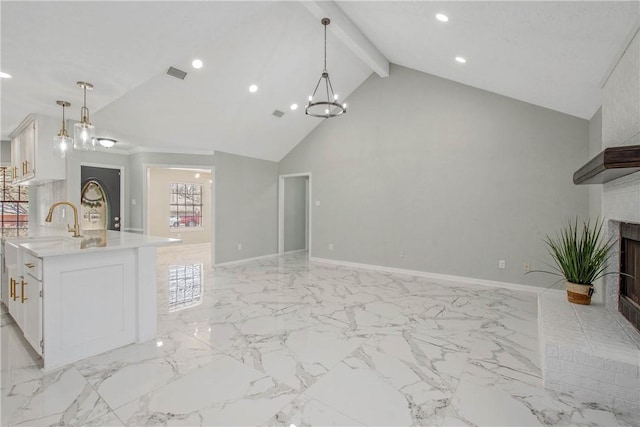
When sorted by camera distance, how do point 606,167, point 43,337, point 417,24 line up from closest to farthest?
1. point 606,167
2. point 43,337
3. point 417,24

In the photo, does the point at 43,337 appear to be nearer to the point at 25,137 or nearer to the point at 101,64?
the point at 101,64

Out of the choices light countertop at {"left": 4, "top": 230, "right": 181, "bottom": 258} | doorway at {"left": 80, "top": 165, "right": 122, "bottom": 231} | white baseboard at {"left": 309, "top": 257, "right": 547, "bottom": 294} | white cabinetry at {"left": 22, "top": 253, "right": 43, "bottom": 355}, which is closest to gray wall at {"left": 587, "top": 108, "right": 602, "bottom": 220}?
white baseboard at {"left": 309, "top": 257, "right": 547, "bottom": 294}

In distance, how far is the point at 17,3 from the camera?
1.74 meters

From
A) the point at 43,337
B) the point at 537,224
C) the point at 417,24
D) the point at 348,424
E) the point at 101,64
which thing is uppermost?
the point at 417,24

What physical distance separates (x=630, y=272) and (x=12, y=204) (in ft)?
29.4

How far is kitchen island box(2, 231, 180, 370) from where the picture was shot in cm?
221

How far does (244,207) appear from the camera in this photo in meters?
6.66

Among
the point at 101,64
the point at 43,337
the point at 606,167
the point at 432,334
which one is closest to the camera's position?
the point at 606,167

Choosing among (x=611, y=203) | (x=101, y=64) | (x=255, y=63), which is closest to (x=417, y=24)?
(x=255, y=63)

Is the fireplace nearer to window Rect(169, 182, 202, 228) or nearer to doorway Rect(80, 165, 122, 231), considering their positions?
doorway Rect(80, 165, 122, 231)

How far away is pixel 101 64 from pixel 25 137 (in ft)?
8.08

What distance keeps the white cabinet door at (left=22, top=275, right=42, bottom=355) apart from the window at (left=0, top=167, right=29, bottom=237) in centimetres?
438

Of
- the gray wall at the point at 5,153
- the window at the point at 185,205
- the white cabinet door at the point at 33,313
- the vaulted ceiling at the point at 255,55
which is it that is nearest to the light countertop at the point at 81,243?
the white cabinet door at the point at 33,313

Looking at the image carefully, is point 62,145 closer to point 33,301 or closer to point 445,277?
point 33,301
